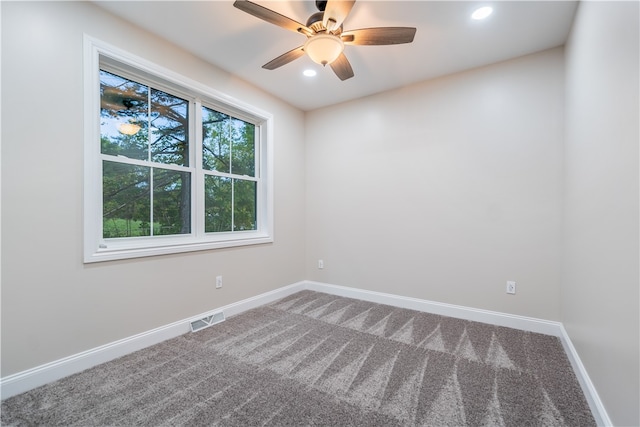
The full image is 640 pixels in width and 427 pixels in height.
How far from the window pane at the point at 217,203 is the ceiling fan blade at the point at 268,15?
166cm

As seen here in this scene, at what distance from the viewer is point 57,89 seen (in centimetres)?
184

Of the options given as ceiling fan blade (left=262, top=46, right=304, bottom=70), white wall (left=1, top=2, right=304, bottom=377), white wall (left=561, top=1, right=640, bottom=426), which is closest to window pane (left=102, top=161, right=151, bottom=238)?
white wall (left=1, top=2, right=304, bottom=377)

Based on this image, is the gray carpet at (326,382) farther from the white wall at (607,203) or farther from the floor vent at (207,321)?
the white wall at (607,203)

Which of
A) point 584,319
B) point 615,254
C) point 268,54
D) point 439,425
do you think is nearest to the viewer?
point 615,254

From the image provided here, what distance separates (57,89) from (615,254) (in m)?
3.36

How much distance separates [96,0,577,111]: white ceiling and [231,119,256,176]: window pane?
0.55 metres

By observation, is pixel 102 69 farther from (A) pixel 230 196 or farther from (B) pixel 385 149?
(B) pixel 385 149

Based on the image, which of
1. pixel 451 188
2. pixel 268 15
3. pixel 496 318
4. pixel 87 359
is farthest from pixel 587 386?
pixel 87 359

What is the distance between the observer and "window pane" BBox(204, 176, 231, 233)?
115 inches

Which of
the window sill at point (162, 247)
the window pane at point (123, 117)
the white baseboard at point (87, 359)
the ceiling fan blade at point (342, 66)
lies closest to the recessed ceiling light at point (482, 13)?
the ceiling fan blade at point (342, 66)

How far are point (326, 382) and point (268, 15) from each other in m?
2.40

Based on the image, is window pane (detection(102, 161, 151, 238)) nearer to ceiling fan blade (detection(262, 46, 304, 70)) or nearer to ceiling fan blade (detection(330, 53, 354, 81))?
ceiling fan blade (detection(262, 46, 304, 70))

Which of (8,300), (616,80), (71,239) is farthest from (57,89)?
(616,80)

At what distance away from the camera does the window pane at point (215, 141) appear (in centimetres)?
290
